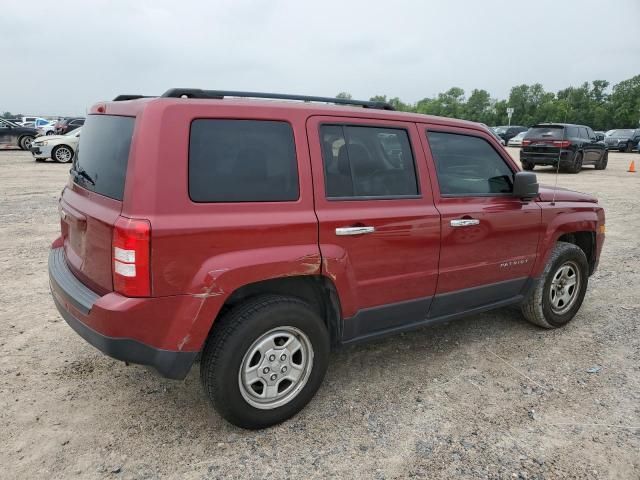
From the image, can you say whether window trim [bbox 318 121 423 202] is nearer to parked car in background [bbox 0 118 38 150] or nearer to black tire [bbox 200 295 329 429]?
black tire [bbox 200 295 329 429]

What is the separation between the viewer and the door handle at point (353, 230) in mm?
2824

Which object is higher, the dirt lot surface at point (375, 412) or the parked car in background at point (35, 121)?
the parked car in background at point (35, 121)

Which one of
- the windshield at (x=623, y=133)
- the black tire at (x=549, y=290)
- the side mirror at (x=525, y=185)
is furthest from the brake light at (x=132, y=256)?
the windshield at (x=623, y=133)

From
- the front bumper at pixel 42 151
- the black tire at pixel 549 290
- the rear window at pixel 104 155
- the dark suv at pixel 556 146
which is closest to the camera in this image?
the rear window at pixel 104 155

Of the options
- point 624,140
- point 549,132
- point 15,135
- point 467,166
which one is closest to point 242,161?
point 467,166

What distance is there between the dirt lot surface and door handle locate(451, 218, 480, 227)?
106 cm

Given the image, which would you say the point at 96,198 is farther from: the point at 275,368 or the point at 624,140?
the point at 624,140

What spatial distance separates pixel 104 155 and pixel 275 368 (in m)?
1.53

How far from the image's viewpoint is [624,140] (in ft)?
104

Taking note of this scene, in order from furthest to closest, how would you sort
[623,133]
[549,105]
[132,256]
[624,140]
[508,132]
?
[549,105], [508,132], [623,133], [624,140], [132,256]

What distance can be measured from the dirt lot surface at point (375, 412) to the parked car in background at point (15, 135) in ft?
65.6

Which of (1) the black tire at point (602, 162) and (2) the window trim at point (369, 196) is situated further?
(1) the black tire at point (602, 162)

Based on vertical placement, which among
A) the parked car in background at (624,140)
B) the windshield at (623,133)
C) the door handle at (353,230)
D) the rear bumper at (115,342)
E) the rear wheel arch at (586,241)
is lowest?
the rear bumper at (115,342)

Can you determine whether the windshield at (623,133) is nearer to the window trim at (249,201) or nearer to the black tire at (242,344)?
the window trim at (249,201)
